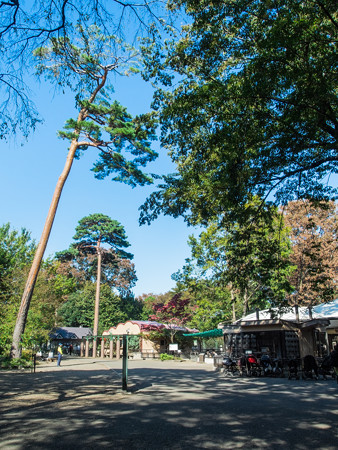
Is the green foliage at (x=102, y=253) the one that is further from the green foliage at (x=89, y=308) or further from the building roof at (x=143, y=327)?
the building roof at (x=143, y=327)

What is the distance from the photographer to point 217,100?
260 inches

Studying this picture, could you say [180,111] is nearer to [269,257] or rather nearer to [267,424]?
[269,257]

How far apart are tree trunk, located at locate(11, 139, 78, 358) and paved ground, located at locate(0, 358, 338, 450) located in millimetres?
7579

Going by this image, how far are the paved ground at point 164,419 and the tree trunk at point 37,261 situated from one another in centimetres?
758

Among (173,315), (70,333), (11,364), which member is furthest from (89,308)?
(11,364)

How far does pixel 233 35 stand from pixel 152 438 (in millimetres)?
8129

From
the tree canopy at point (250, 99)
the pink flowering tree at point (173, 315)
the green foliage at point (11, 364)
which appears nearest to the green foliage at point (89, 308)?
the pink flowering tree at point (173, 315)

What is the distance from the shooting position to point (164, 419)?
6.29 m

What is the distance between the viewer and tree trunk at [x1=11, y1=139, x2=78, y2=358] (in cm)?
1711

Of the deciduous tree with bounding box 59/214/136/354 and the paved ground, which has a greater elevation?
the deciduous tree with bounding box 59/214/136/354

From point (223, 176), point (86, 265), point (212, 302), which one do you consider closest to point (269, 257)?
point (223, 176)

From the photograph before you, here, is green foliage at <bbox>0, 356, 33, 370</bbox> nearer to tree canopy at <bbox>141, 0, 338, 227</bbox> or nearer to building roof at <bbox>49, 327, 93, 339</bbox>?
tree canopy at <bbox>141, 0, 338, 227</bbox>

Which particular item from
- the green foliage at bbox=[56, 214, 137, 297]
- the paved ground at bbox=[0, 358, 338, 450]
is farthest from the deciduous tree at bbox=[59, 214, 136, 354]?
the paved ground at bbox=[0, 358, 338, 450]

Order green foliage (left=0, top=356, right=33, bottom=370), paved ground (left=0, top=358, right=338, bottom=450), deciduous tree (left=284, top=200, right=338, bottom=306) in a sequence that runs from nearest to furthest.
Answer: paved ground (left=0, top=358, right=338, bottom=450)
green foliage (left=0, top=356, right=33, bottom=370)
deciduous tree (left=284, top=200, right=338, bottom=306)
